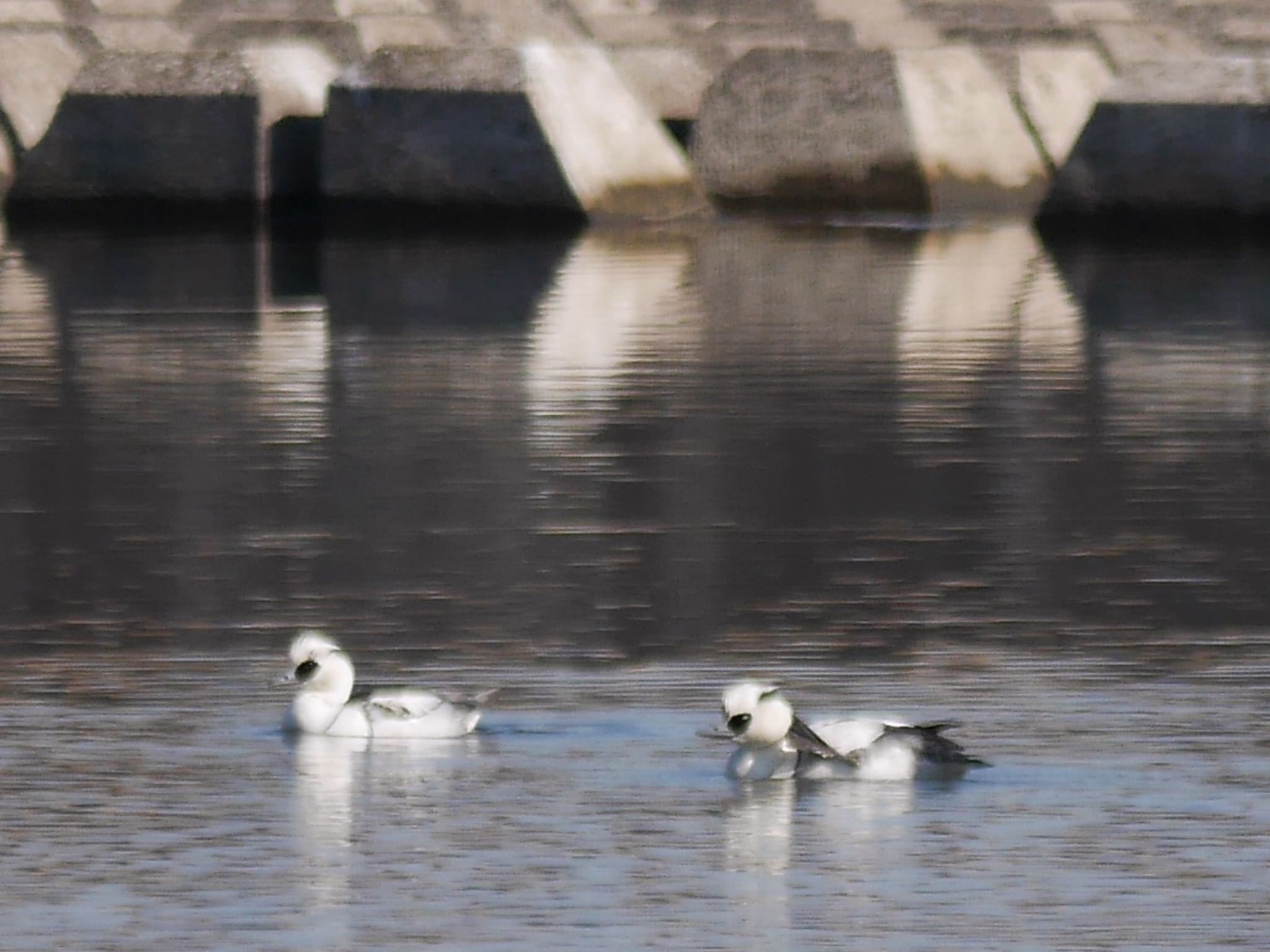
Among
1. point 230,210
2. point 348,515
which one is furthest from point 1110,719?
point 230,210

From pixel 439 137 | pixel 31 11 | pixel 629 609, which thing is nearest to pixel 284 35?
pixel 31 11

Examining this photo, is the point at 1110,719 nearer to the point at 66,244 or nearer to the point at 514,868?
the point at 514,868

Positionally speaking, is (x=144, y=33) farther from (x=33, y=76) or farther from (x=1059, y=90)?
(x=1059, y=90)

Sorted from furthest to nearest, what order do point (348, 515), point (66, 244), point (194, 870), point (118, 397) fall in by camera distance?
point (66, 244) → point (118, 397) → point (348, 515) → point (194, 870)

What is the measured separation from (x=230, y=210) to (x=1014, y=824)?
20.7 meters

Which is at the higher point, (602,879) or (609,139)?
(602,879)

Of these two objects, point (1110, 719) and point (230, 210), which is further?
point (230, 210)

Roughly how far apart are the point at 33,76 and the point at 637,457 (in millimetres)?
17179

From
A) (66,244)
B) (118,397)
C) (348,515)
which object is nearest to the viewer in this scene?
(348,515)

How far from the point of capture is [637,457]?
14.1 m

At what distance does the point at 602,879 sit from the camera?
24.8 ft

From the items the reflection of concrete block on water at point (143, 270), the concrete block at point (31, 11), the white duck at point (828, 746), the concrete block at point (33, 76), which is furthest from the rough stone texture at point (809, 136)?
the white duck at point (828, 746)

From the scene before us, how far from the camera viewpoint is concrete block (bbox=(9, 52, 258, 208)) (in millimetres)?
28141

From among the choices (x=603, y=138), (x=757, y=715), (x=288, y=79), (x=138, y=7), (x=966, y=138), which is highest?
(x=757, y=715)
